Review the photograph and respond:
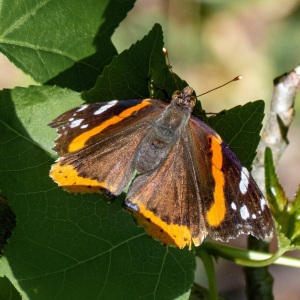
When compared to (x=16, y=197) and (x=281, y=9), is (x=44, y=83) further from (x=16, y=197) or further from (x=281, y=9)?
(x=281, y=9)

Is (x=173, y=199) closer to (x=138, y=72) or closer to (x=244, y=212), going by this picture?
(x=244, y=212)

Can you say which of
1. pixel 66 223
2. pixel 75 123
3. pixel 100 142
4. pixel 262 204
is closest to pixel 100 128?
pixel 100 142

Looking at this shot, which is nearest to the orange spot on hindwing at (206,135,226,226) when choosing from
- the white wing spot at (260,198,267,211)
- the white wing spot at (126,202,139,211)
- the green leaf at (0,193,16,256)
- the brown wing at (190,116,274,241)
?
the brown wing at (190,116,274,241)

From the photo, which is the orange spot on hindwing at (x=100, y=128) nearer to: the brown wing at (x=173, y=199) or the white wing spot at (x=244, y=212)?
the brown wing at (x=173, y=199)

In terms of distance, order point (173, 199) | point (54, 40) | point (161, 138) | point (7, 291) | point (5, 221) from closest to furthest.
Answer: point (5, 221)
point (7, 291)
point (54, 40)
point (173, 199)
point (161, 138)

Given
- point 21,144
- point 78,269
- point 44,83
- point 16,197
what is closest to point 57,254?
point 78,269

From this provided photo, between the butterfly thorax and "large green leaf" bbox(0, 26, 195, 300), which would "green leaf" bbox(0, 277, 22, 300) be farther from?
the butterfly thorax

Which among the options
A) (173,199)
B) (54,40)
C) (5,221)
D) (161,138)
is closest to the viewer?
(5,221)

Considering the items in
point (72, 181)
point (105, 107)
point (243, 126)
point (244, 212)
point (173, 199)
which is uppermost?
point (105, 107)
